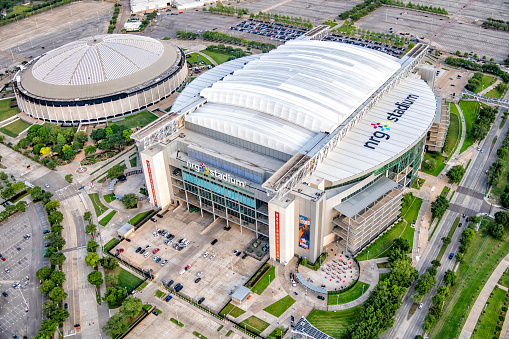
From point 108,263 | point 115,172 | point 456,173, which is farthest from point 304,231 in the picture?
point 115,172

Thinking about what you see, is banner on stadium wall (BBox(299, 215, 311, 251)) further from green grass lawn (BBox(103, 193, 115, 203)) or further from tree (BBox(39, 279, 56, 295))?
green grass lawn (BBox(103, 193, 115, 203))

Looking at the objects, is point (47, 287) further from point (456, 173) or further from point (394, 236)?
point (456, 173)

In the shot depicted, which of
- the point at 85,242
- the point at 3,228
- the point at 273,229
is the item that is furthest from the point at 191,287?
the point at 3,228

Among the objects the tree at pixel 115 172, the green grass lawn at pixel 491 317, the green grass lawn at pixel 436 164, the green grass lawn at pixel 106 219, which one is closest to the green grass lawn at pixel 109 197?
the green grass lawn at pixel 106 219

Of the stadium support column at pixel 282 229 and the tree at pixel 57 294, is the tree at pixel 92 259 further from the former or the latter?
the stadium support column at pixel 282 229

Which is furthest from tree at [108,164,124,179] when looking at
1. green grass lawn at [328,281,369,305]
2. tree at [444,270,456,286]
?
tree at [444,270,456,286]

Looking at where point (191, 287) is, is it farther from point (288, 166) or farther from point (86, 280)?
point (288, 166)
